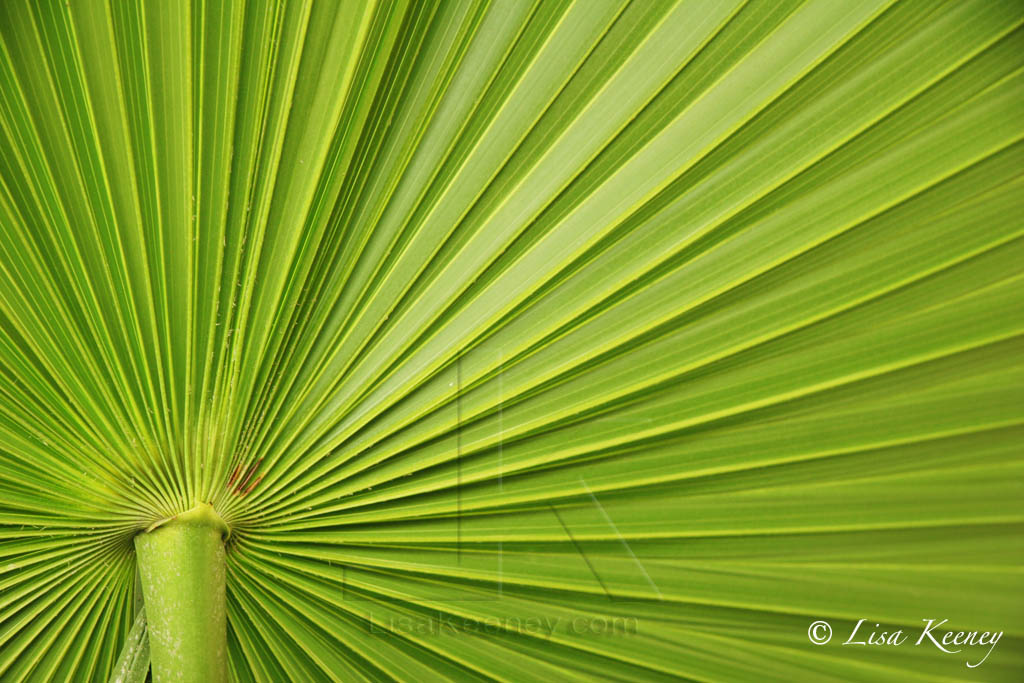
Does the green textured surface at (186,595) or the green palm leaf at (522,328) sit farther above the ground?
the green palm leaf at (522,328)

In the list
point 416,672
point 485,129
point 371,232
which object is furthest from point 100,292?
point 416,672

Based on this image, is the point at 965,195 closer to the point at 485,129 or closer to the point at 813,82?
the point at 813,82

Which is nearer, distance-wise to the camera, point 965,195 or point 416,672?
point 965,195

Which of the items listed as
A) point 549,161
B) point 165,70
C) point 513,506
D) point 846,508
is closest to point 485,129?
point 549,161

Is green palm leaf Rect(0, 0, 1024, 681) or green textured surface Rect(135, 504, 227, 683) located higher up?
green palm leaf Rect(0, 0, 1024, 681)

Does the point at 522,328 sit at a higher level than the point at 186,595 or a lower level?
higher

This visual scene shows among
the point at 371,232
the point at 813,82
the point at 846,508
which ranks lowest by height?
the point at 846,508

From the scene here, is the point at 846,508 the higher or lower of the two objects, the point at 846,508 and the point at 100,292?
the lower
